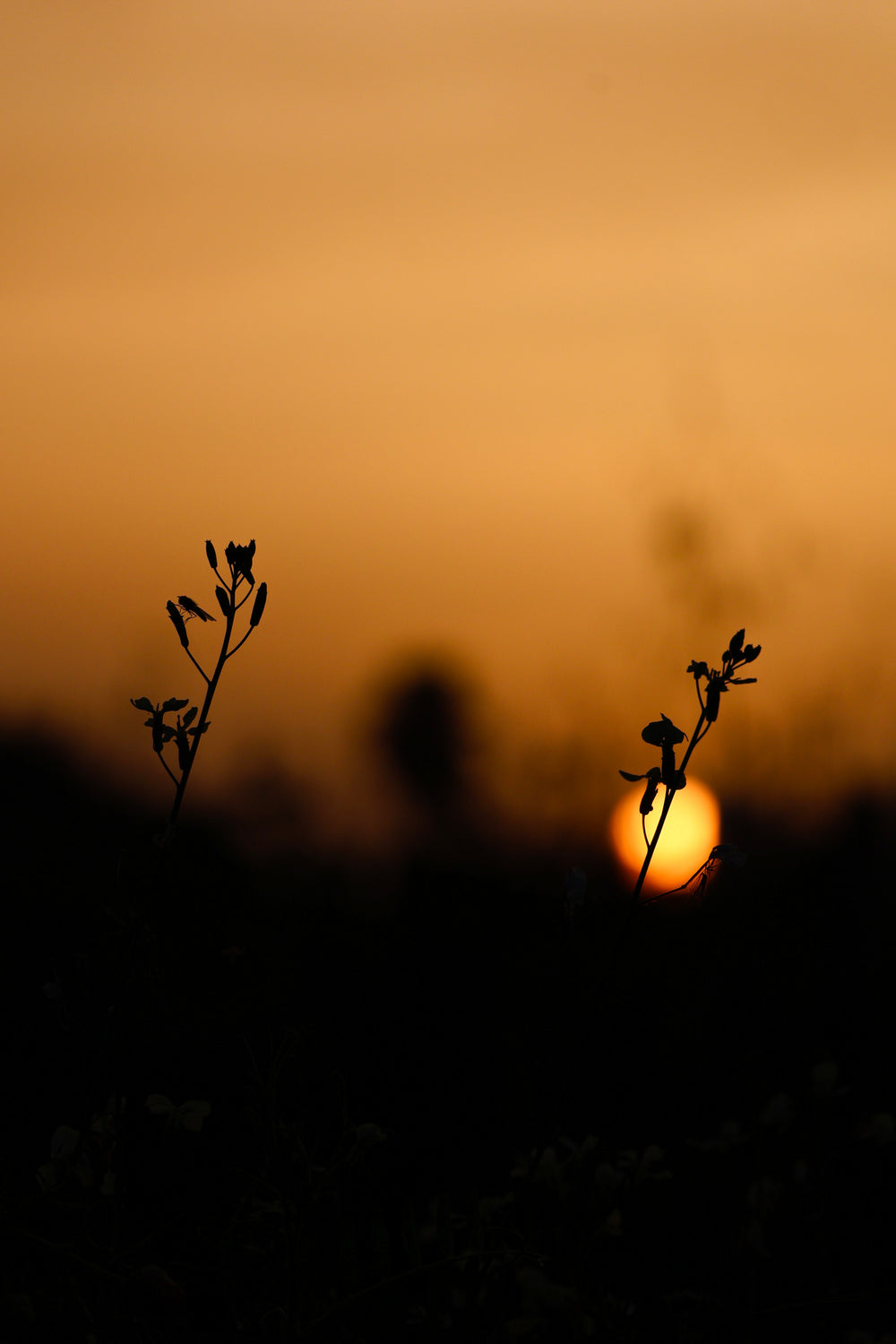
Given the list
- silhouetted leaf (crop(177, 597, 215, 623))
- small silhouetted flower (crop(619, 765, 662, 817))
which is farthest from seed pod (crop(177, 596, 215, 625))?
small silhouetted flower (crop(619, 765, 662, 817))

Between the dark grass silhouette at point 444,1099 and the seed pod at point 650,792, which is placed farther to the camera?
the seed pod at point 650,792

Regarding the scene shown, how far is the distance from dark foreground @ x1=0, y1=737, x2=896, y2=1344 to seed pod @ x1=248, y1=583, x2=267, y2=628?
43 cm

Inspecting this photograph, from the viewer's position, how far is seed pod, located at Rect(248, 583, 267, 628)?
200 centimetres

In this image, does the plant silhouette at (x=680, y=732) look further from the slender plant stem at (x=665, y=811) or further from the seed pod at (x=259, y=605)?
the seed pod at (x=259, y=605)

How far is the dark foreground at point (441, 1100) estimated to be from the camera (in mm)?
1831

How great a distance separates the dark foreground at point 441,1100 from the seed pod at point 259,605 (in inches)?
17.0

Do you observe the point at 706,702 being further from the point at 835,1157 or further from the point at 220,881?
the point at 220,881

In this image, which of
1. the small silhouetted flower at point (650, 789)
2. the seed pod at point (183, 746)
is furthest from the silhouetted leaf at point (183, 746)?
the small silhouetted flower at point (650, 789)

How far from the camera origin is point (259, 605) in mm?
2008

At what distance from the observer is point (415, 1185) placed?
3.46 m

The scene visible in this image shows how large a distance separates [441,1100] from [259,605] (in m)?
2.68

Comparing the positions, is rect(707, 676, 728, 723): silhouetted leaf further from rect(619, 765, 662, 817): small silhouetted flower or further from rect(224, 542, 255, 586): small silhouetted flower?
rect(224, 542, 255, 586): small silhouetted flower

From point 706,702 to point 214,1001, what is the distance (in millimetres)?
2982

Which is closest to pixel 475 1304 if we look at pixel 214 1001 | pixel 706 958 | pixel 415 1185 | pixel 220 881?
pixel 415 1185
